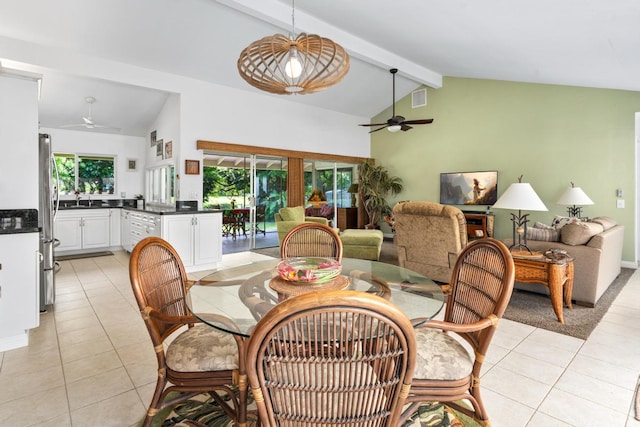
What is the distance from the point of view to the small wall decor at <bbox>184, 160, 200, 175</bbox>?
563cm

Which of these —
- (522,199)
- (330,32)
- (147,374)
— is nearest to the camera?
(147,374)

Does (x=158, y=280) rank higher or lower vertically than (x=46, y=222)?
lower

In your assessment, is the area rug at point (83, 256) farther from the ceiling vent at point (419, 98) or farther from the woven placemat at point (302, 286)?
the ceiling vent at point (419, 98)

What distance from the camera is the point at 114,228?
265 inches

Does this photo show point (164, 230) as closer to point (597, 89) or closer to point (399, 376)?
point (399, 376)

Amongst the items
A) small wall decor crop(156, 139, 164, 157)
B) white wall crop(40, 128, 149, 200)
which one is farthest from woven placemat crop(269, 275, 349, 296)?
white wall crop(40, 128, 149, 200)

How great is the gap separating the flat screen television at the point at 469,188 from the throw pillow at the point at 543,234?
10.6 feet

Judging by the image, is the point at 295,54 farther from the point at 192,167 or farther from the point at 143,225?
the point at 143,225

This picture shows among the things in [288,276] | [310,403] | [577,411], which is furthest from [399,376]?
[577,411]

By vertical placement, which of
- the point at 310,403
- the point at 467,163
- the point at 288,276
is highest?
the point at 467,163

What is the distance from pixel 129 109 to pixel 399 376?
6.88 metres

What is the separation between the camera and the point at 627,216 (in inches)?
210

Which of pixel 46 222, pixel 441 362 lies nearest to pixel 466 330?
pixel 441 362

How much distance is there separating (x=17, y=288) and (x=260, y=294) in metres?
2.23
